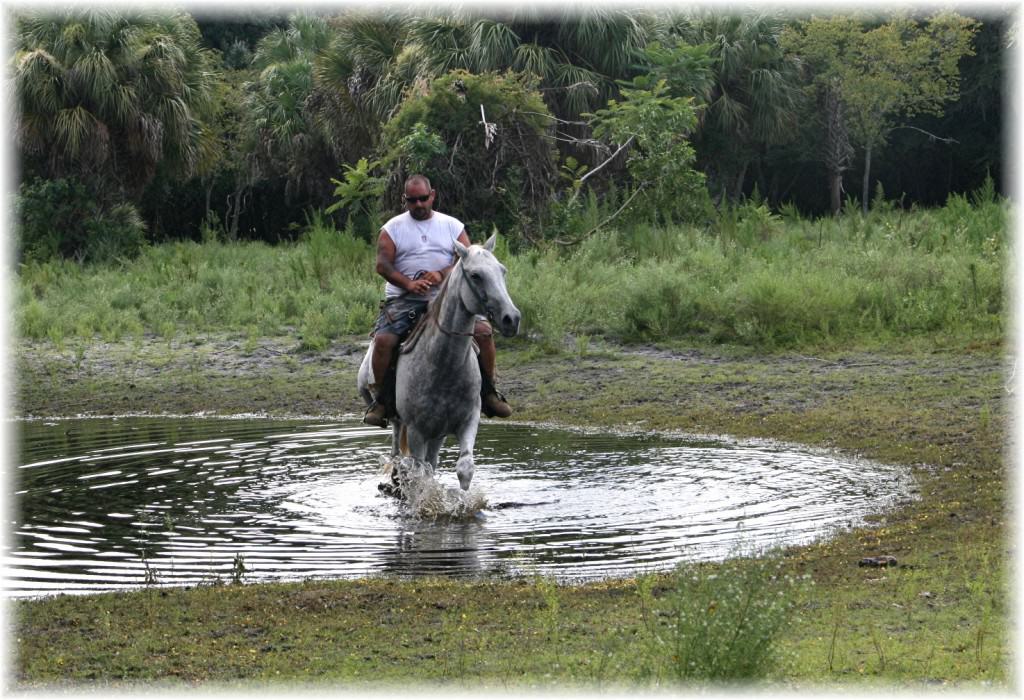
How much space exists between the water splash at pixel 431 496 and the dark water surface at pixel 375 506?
0.39 feet

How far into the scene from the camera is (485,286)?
30.5ft

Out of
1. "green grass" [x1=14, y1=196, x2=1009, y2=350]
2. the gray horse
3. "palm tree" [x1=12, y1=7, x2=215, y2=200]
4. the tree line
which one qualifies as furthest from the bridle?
"palm tree" [x1=12, y1=7, x2=215, y2=200]

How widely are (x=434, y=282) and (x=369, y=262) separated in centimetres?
1266

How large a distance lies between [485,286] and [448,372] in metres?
1.01

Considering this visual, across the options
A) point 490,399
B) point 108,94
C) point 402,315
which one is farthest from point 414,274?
point 108,94

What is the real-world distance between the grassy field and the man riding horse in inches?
113

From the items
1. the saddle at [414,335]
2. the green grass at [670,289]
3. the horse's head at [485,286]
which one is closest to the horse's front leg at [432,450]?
the saddle at [414,335]

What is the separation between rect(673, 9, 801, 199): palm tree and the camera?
38031 mm

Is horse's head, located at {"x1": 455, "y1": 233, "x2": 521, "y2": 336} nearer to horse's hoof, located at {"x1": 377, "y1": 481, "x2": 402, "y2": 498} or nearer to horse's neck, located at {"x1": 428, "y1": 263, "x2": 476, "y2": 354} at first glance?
horse's neck, located at {"x1": 428, "y1": 263, "x2": 476, "y2": 354}

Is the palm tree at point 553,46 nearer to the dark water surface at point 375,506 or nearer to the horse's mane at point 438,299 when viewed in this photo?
the dark water surface at point 375,506

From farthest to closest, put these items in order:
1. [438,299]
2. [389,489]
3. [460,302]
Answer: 1. [389,489]
2. [438,299]
3. [460,302]

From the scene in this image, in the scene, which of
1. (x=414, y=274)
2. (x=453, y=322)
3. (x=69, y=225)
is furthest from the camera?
(x=69, y=225)

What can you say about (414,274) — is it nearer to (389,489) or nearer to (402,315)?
(402,315)

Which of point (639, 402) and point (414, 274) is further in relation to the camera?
point (639, 402)
